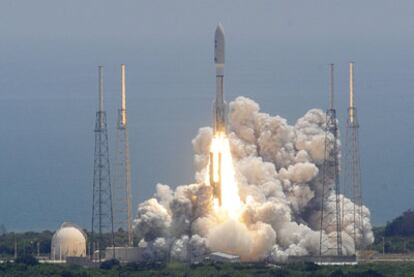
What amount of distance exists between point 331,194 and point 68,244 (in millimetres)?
10329

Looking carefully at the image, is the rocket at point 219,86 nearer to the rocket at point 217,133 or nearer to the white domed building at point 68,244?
the rocket at point 217,133

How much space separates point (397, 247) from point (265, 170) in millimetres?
8632

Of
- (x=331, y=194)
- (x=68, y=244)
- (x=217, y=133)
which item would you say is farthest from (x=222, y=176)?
(x=68, y=244)

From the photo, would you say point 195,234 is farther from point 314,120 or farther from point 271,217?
point 314,120

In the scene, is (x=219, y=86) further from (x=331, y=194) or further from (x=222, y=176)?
(x=331, y=194)

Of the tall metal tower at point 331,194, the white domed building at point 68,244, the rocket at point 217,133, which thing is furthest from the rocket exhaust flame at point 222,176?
the white domed building at point 68,244

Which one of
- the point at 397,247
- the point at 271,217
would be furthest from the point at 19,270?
the point at 397,247

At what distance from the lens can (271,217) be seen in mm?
74438

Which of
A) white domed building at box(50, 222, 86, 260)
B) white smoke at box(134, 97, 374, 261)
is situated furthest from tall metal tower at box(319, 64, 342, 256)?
white domed building at box(50, 222, 86, 260)

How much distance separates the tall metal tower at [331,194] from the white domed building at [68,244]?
31.0 ft

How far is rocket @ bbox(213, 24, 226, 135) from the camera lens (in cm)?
7406

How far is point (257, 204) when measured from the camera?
247 ft

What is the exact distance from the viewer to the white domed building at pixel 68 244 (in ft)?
259

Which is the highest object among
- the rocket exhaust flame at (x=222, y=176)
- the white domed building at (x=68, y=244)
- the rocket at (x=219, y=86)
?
the rocket at (x=219, y=86)
